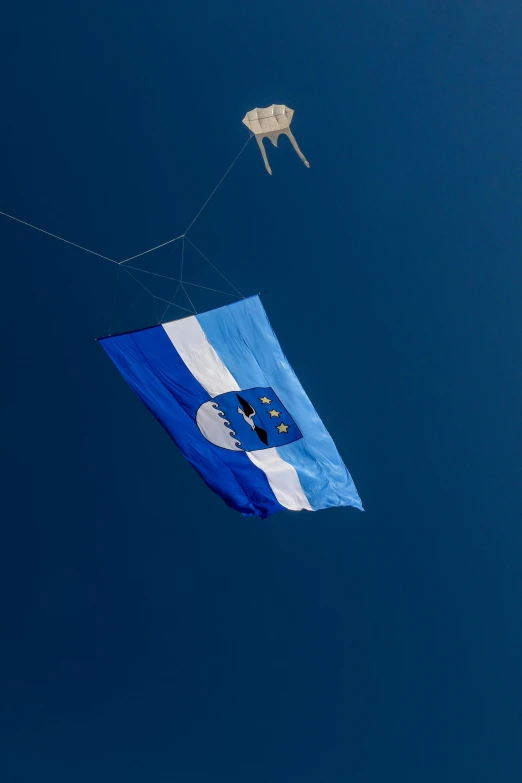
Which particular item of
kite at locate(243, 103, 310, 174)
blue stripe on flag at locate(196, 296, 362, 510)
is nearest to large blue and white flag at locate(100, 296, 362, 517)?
blue stripe on flag at locate(196, 296, 362, 510)

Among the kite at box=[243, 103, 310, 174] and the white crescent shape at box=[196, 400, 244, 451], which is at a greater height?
the kite at box=[243, 103, 310, 174]

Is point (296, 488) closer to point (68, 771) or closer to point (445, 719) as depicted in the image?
Answer: point (445, 719)

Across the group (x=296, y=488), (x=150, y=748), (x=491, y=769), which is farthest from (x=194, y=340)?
(x=491, y=769)

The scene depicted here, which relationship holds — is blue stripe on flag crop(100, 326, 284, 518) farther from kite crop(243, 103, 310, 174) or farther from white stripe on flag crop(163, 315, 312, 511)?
kite crop(243, 103, 310, 174)

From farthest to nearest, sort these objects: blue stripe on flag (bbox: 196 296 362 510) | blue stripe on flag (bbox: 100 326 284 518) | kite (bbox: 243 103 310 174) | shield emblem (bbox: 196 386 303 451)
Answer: kite (bbox: 243 103 310 174) < shield emblem (bbox: 196 386 303 451) < blue stripe on flag (bbox: 100 326 284 518) < blue stripe on flag (bbox: 196 296 362 510)

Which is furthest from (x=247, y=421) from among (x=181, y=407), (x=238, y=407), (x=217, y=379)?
(x=181, y=407)

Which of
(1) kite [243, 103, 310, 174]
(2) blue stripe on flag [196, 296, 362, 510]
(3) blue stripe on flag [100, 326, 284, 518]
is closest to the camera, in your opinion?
(2) blue stripe on flag [196, 296, 362, 510]

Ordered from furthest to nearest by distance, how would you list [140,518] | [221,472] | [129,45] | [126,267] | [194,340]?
[140,518], [126,267], [129,45], [221,472], [194,340]

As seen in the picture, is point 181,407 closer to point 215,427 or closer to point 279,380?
point 215,427
